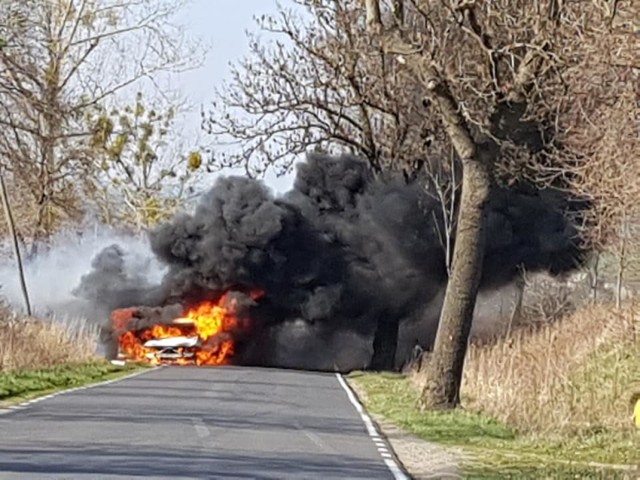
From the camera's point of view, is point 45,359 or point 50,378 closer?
point 50,378

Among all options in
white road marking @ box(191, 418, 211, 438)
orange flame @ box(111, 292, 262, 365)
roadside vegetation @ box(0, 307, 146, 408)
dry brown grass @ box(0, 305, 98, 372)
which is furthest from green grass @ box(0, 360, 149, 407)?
orange flame @ box(111, 292, 262, 365)

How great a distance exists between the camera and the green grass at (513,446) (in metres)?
15.8

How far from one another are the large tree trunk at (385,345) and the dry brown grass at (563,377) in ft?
64.7

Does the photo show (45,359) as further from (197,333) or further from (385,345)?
(385,345)

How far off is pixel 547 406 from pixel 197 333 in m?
25.8

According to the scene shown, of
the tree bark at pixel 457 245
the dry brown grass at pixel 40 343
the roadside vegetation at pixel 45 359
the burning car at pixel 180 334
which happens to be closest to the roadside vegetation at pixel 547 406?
the tree bark at pixel 457 245

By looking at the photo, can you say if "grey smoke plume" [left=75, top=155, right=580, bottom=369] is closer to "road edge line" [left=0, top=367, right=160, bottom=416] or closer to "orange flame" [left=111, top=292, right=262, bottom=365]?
"orange flame" [left=111, top=292, right=262, bottom=365]

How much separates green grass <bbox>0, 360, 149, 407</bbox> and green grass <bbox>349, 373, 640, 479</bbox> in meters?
6.43

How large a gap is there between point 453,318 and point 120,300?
27.2 m

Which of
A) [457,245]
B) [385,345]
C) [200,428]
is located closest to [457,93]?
[457,245]

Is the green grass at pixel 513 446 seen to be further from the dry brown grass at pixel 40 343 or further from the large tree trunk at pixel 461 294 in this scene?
the dry brown grass at pixel 40 343

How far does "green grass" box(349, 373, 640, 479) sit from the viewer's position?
15773 millimetres

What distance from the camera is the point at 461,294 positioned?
2386 cm

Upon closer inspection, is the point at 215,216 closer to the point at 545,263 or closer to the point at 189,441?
the point at 545,263
